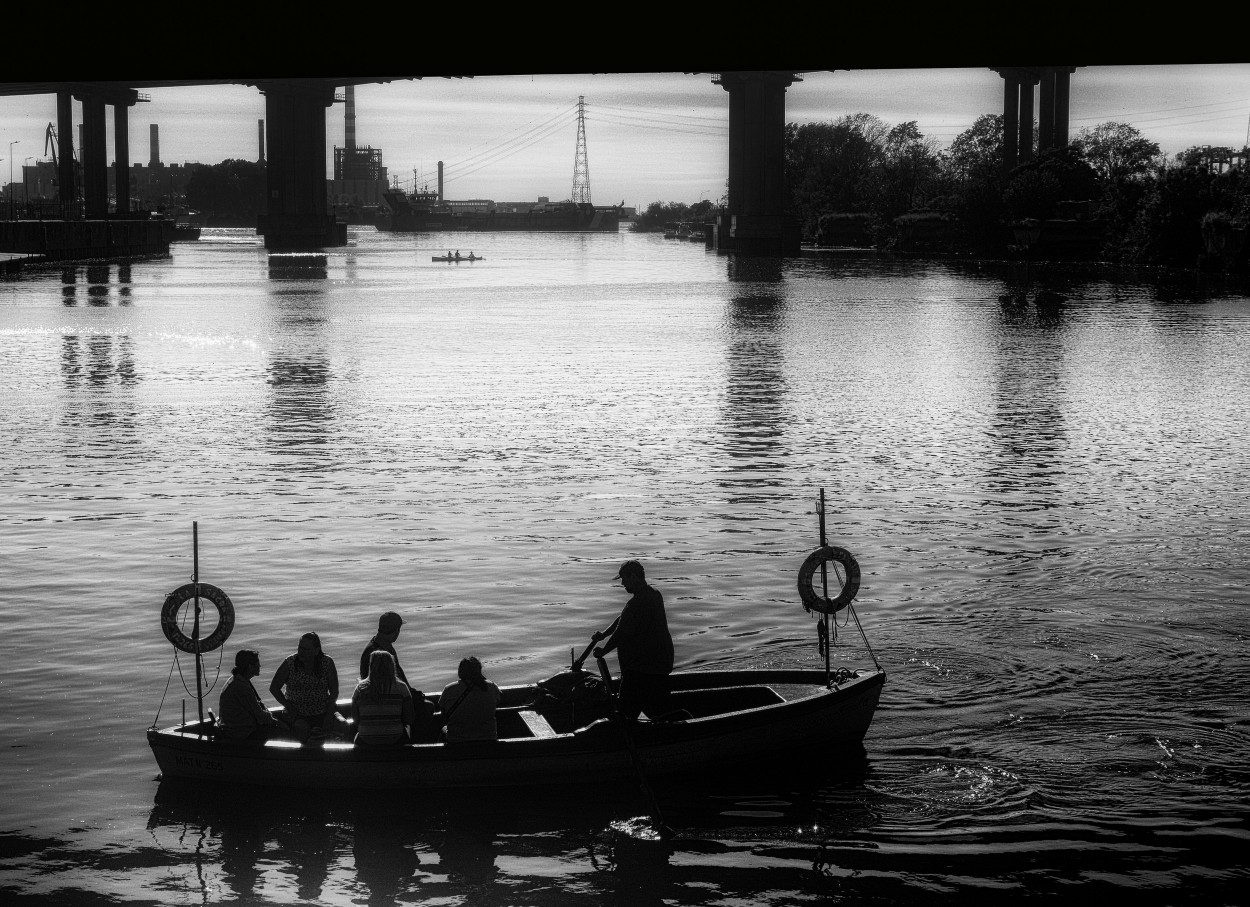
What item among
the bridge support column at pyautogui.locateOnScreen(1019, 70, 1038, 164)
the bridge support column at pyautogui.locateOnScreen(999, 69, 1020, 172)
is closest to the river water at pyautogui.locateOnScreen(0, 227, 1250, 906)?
the bridge support column at pyautogui.locateOnScreen(999, 69, 1020, 172)

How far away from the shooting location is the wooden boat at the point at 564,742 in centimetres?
1714

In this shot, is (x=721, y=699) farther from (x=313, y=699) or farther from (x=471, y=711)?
(x=313, y=699)

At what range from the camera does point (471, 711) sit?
1714 cm

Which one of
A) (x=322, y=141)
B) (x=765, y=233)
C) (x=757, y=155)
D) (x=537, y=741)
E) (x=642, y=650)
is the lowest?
(x=537, y=741)

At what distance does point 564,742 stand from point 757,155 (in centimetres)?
15390

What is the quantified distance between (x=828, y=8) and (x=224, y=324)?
7690 cm

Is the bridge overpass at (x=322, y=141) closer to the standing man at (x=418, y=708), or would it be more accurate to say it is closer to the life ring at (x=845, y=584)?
the life ring at (x=845, y=584)

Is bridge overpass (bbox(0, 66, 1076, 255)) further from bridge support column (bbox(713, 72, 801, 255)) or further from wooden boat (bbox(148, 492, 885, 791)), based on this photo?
wooden boat (bbox(148, 492, 885, 791))

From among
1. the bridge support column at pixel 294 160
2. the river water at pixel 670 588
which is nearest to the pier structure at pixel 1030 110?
the bridge support column at pixel 294 160

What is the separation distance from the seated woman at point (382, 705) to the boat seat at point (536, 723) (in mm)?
1462

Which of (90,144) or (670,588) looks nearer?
(670,588)

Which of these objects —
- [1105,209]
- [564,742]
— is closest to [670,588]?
[564,742]

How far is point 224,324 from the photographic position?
285 feet

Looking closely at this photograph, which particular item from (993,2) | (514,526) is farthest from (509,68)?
(514,526)
